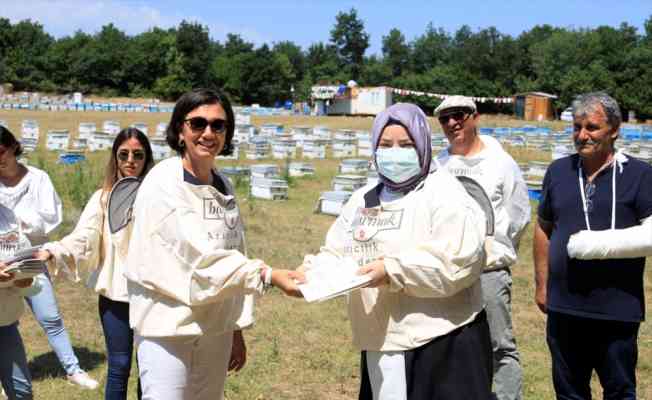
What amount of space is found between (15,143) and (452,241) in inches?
128

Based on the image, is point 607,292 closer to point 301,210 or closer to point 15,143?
point 15,143

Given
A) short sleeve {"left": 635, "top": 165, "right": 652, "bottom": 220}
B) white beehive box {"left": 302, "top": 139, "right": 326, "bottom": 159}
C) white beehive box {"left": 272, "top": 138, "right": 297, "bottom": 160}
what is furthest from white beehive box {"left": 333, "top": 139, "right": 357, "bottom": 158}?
short sleeve {"left": 635, "top": 165, "right": 652, "bottom": 220}

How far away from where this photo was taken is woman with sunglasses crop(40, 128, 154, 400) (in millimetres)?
3949

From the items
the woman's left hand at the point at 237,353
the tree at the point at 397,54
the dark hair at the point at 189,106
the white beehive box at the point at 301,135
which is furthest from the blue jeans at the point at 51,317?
the tree at the point at 397,54

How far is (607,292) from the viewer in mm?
3646

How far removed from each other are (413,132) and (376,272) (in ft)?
2.11

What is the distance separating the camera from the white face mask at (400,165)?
9.50 feet

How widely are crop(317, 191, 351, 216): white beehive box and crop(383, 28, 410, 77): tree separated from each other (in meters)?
88.6

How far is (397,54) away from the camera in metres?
104

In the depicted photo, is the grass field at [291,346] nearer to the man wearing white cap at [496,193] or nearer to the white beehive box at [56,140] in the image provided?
the man wearing white cap at [496,193]

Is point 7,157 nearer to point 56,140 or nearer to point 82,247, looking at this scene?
point 82,247

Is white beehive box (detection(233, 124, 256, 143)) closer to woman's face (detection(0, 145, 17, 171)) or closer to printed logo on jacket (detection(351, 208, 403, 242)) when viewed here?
woman's face (detection(0, 145, 17, 171))

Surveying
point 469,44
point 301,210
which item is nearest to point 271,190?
point 301,210

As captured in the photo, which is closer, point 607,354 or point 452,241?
point 452,241
